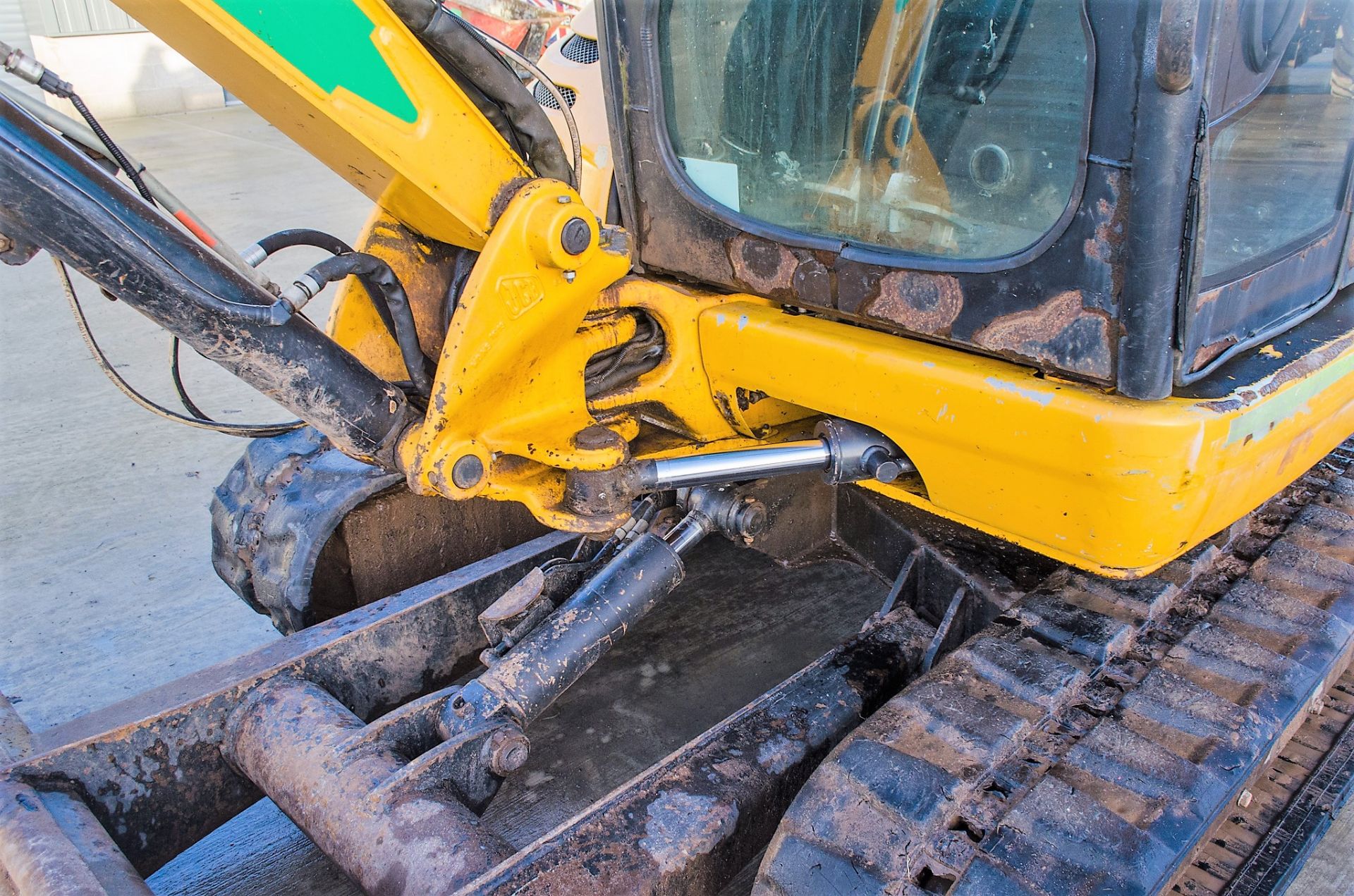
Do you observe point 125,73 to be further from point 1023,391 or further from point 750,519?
point 1023,391

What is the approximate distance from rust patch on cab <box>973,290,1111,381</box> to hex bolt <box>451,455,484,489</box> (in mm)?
934

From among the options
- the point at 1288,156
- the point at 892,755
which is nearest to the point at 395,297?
the point at 892,755

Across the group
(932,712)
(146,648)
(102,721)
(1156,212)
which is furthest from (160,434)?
(1156,212)

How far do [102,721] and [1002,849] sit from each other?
1598 millimetres

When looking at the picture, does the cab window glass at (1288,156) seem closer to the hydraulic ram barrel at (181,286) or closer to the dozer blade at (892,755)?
the dozer blade at (892,755)

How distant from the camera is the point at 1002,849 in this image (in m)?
1.49

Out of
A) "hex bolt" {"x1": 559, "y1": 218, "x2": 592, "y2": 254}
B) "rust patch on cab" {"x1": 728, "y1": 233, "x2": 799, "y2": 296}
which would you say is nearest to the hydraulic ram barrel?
"hex bolt" {"x1": 559, "y1": 218, "x2": 592, "y2": 254}

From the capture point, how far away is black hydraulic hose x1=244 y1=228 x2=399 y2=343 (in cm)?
197

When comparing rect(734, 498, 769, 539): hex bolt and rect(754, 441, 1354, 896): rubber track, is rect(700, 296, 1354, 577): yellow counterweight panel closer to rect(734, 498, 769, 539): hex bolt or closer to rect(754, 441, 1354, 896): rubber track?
rect(754, 441, 1354, 896): rubber track

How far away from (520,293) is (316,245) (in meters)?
0.50

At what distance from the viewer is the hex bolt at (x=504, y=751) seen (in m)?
1.93

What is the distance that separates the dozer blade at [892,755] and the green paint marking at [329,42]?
1113 mm

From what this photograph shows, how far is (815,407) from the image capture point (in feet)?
6.75

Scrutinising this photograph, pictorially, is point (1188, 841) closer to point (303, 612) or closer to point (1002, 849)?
point (1002, 849)
